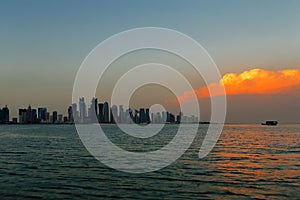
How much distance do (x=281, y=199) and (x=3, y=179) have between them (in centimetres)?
2958

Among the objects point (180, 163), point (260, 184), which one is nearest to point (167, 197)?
point (260, 184)

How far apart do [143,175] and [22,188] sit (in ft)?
47.7

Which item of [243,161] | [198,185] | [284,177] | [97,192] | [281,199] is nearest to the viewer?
[281,199]

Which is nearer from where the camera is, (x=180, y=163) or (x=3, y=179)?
(x=3, y=179)

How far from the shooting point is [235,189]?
3703cm

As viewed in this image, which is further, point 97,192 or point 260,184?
point 260,184

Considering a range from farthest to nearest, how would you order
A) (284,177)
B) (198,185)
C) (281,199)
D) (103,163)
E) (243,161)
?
1. (243,161)
2. (103,163)
3. (284,177)
4. (198,185)
5. (281,199)

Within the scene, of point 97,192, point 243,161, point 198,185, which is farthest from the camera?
point 243,161

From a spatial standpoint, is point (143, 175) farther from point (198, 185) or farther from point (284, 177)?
point (284, 177)

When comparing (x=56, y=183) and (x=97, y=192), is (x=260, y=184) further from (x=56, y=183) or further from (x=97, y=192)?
(x=56, y=183)

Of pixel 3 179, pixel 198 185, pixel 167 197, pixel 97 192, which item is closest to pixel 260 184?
pixel 198 185

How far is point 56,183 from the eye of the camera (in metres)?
39.3

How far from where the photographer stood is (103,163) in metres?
57.3

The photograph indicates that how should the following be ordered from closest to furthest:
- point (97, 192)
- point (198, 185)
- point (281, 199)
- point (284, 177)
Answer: point (281, 199)
point (97, 192)
point (198, 185)
point (284, 177)
